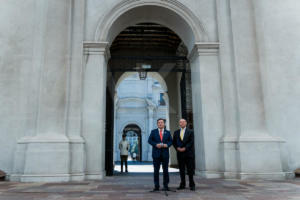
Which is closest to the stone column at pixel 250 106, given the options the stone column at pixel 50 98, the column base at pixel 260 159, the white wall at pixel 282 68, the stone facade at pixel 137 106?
the column base at pixel 260 159

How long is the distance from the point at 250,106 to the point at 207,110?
4.31ft

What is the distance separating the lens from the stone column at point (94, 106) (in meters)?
8.51

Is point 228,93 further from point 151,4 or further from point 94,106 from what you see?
point 94,106

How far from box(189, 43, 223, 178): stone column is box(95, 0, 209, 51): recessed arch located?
59 cm

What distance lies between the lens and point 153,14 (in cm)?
1027

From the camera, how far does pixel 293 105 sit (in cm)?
896

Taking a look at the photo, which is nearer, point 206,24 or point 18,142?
point 18,142


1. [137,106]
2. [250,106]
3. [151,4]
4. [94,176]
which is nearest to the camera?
[94,176]

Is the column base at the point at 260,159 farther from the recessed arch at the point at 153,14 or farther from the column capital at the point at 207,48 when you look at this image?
the recessed arch at the point at 153,14

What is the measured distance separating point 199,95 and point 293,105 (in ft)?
9.79

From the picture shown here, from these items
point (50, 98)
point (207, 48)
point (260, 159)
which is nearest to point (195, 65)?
point (207, 48)

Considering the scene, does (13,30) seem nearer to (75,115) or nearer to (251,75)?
(75,115)

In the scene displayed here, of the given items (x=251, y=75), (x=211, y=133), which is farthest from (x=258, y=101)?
(x=211, y=133)

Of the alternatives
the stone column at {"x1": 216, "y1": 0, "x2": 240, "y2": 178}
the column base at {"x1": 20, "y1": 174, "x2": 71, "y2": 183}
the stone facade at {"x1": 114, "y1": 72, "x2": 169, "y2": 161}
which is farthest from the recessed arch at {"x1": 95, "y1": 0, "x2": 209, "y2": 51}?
the stone facade at {"x1": 114, "y1": 72, "x2": 169, "y2": 161}
